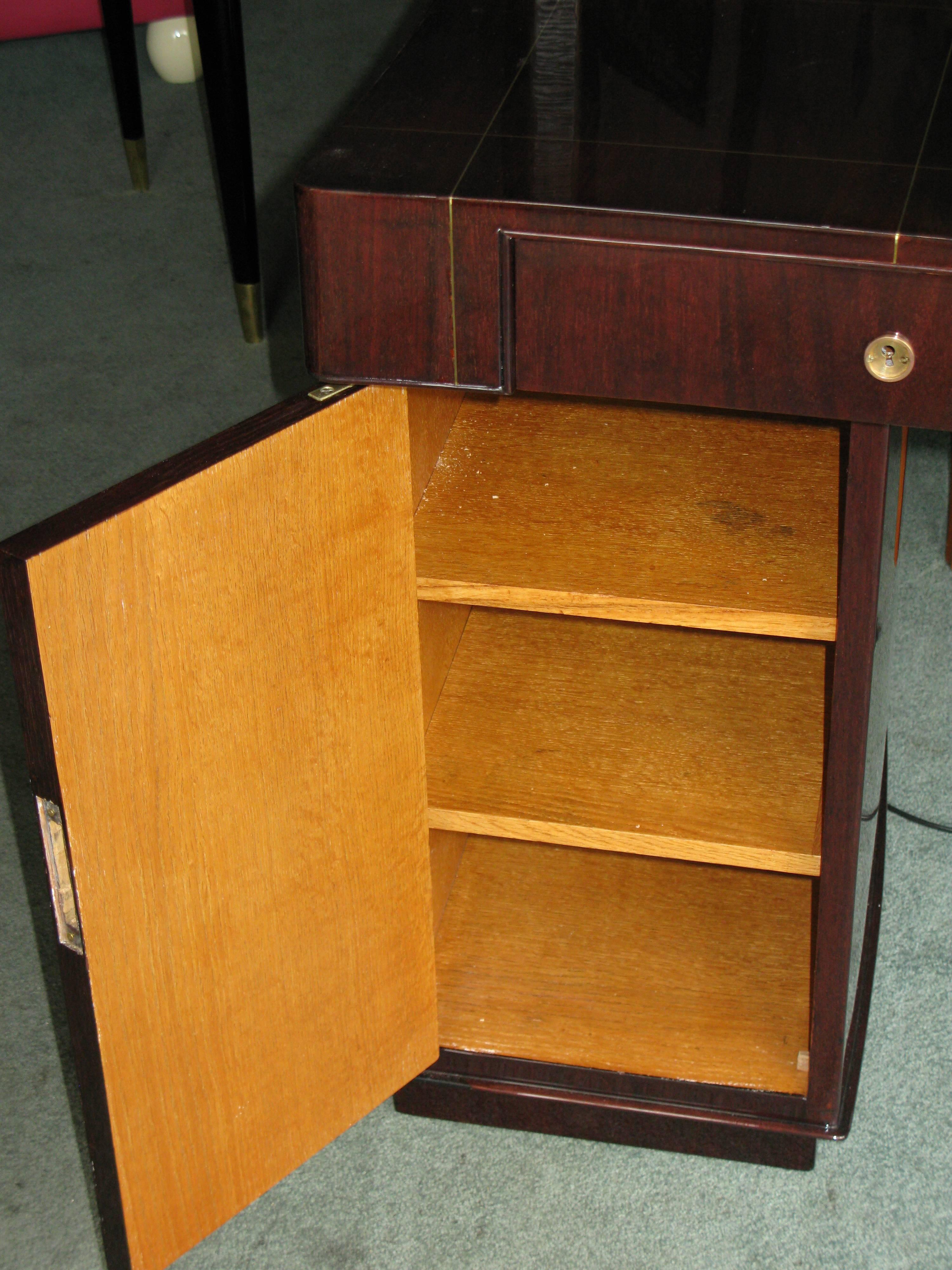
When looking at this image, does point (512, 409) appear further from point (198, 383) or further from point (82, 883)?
point (198, 383)

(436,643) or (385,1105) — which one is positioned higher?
(436,643)

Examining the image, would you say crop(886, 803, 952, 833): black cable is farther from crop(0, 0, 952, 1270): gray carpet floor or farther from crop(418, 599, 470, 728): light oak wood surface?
crop(418, 599, 470, 728): light oak wood surface

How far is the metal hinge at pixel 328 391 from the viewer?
0.62 metres

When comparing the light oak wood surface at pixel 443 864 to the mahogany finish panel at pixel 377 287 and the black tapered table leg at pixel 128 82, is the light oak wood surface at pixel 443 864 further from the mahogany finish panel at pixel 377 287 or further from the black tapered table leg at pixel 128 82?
the black tapered table leg at pixel 128 82

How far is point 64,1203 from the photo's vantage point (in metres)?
0.91

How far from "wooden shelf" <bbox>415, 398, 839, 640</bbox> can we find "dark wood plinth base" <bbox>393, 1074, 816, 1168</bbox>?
0.36 metres

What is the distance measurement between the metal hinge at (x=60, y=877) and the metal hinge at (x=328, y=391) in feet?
0.66

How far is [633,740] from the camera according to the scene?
86 centimetres

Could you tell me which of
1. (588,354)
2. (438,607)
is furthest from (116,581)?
(438,607)

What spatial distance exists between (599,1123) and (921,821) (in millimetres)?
386

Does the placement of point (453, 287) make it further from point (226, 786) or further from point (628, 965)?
point (628, 965)

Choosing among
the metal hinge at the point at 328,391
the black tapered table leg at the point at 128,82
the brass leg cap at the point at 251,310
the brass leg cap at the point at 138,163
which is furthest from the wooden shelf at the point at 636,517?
the brass leg cap at the point at 138,163

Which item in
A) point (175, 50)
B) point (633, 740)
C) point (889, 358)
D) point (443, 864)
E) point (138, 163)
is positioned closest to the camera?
point (889, 358)

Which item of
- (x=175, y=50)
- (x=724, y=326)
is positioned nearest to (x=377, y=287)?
(x=724, y=326)
